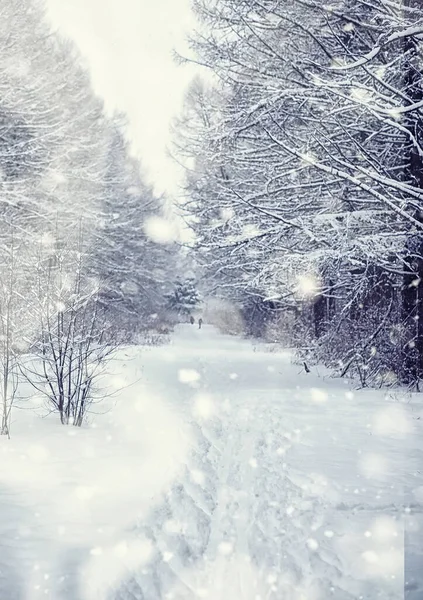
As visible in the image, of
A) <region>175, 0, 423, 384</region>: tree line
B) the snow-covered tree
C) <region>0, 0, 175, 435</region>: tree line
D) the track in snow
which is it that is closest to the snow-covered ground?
the track in snow

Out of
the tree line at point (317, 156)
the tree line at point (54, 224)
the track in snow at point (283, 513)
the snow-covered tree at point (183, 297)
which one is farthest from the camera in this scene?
the snow-covered tree at point (183, 297)

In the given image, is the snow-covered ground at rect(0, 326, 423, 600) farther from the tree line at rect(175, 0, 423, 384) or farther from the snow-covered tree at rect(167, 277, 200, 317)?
the snow-covered tree at rect(167, 277, 200, 317)

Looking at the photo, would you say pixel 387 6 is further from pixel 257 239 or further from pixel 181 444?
pixel 181 444

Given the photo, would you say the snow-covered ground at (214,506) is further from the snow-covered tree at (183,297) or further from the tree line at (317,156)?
the snow-covered tree at (183,297)

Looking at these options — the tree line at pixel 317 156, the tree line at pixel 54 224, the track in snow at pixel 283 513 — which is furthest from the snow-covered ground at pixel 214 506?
the tree line at pixel 317 156

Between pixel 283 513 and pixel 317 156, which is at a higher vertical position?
pixel 317 156

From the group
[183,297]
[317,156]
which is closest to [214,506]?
[317,156]

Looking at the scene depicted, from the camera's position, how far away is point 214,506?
12.6 feet

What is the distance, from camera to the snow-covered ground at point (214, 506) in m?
2.83

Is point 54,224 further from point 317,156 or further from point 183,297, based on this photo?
point 183,297

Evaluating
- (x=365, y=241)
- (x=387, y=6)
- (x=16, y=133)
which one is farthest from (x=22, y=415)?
(x=16, y=133)

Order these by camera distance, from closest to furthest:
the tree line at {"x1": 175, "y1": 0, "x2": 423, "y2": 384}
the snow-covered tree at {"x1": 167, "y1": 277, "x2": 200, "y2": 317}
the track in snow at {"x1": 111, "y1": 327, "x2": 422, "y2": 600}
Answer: the track in snow at {"x1": 111, "y1": 327, "x2": 422, "y2": 600}
the tree line at {"x1": 175, "y1": 0, "x2": 423, "y2": 384}
the snow-covered tree at {"x1": 167, "y1": 277, "x2": 200, "y2": 317}

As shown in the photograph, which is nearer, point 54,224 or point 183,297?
point 54,224

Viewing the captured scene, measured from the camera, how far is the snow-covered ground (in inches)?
111
